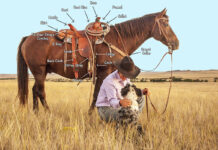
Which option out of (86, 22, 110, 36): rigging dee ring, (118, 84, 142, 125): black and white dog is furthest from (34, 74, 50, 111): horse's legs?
(118, 84, 142, 125): black and white dog

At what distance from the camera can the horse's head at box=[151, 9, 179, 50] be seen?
5.21 metres

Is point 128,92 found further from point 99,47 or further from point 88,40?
point 88,40

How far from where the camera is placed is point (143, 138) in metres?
3.04

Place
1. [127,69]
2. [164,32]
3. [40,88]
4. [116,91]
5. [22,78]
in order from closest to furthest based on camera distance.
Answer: [127,69], [116,91], [164,32], [40,88], [22,78]

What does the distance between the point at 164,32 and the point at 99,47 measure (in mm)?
1742

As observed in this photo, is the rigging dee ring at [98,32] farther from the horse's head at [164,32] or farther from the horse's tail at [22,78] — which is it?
the horse's tail at [22,78]

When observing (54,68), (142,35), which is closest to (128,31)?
(142,35)

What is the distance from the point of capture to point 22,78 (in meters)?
5.74

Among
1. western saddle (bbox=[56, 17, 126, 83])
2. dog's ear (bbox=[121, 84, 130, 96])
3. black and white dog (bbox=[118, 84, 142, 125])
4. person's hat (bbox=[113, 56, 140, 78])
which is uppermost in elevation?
western saddle (bbox=[56, 17, 126, 83])

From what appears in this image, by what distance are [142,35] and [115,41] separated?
73 cm

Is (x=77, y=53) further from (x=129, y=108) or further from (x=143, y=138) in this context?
(x=143, y=138)

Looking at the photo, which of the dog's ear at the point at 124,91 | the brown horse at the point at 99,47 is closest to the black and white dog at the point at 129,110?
the dog's ear at the point at 124,91

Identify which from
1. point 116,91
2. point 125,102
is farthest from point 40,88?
point 125,102

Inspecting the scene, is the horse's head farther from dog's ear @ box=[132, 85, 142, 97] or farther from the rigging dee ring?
dog's ear @ box=[132, 85, 142, 97]
